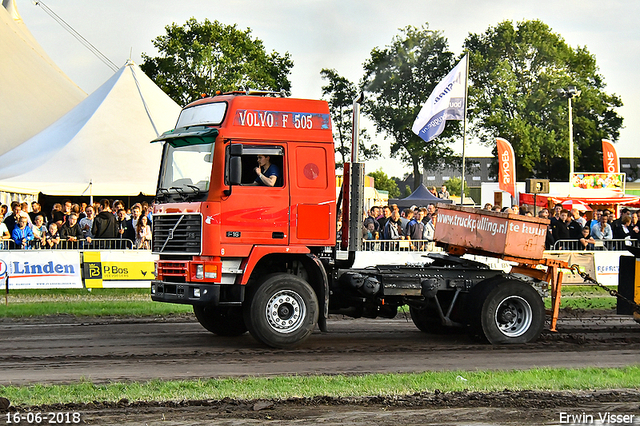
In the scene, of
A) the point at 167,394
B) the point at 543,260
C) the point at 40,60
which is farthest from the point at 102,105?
the point at 167,394

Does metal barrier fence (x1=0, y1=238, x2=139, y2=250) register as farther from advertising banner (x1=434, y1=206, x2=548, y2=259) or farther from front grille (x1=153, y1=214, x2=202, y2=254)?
advertising banner (x1=434, y1=206, x2=548, y2=259)

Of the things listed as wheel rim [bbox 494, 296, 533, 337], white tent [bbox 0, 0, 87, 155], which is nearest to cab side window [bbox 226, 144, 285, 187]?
wheel rim [bbox 494, 296, 533, 337]

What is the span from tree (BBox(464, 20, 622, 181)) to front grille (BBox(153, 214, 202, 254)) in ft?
178

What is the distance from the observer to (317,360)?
31.0 ft

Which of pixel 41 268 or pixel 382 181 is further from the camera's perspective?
pixel 382 181

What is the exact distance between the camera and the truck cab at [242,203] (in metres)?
9.82

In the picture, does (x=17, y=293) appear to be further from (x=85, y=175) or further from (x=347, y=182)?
(x=347, y=182)

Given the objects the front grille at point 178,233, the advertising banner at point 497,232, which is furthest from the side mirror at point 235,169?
the advertising banner at point 497,232

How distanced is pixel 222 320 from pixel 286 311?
198cm

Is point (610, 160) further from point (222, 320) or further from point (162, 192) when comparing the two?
point (162, 192)

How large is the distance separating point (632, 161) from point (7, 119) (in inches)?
2673

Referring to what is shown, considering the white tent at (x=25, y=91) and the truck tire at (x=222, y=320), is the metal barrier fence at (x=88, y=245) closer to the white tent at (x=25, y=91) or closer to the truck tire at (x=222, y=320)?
the truck tire at (x=222, y=320)

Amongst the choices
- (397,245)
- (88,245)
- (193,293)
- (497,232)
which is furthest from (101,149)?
(497,232)

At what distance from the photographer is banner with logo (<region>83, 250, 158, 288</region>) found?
1758cm
